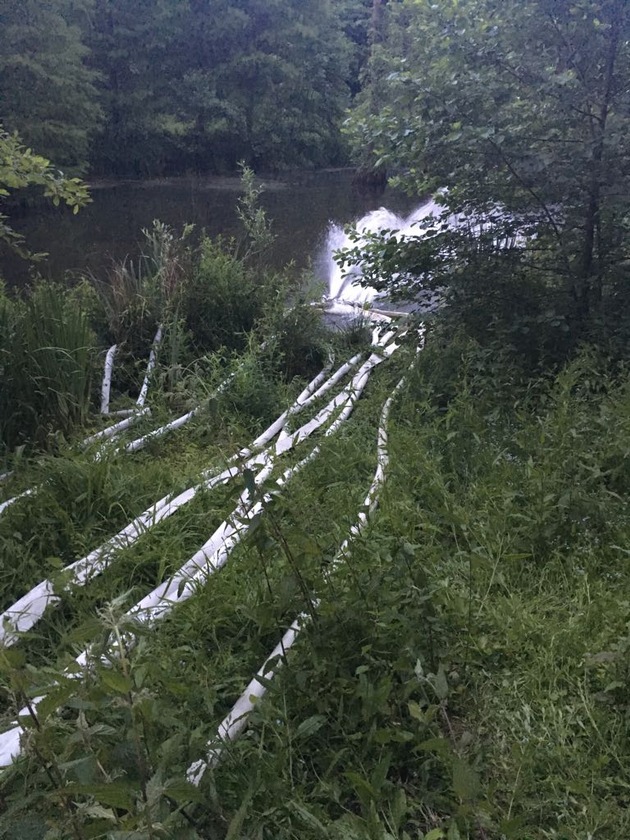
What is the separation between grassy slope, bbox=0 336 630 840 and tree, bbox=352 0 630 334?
4.18ft

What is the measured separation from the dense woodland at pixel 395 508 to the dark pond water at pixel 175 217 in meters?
3.02

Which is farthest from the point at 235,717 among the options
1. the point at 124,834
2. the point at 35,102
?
the point at 35,102

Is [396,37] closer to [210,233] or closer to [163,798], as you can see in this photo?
[210,233]

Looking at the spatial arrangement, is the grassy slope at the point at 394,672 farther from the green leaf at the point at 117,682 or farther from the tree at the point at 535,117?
the tree at the point at 535,117

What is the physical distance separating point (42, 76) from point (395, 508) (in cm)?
1697

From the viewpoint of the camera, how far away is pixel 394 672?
76.9 inches

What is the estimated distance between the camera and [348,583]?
7.13ft

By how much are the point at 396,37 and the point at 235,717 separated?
14.9 metres

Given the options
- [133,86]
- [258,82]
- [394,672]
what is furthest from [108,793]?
[258,82]

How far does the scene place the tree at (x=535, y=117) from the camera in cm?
362

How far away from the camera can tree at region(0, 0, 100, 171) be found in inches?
623

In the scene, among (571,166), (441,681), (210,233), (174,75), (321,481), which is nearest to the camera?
(441,681)

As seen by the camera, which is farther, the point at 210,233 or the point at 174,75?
the point at 174,75

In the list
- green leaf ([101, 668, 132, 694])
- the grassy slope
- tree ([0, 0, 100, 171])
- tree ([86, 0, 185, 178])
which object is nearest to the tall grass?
the grassy slope
